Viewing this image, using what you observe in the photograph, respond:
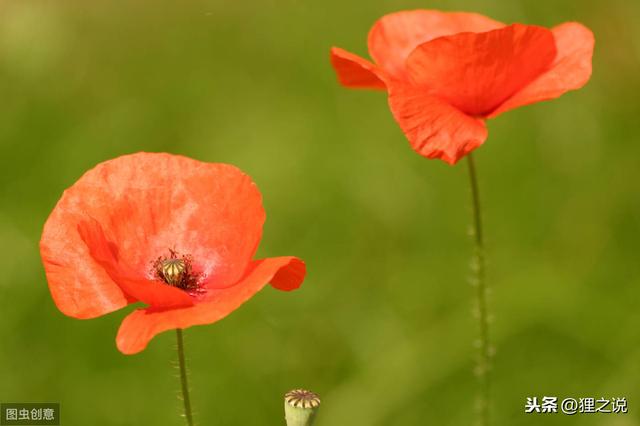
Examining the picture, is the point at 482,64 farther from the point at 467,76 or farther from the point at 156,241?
the point at 156,241

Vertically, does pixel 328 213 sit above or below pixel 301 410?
above

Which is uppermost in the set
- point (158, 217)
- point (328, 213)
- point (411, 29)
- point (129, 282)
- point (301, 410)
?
point (328, 213)

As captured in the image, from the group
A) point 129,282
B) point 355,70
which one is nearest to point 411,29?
point 355,70

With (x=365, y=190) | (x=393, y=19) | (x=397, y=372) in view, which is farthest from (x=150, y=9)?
(x=393, y=19)

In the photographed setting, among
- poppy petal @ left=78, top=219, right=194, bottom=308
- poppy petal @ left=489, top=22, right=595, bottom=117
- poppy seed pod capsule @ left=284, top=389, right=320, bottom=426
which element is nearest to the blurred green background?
poppy petal @ left=489, top=22, right=595, bottom=117

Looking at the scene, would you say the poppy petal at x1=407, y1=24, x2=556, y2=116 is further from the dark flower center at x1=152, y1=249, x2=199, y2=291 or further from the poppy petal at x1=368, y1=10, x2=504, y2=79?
A: the dark flower center at x1=152, y1=249, x2=199, y2=291

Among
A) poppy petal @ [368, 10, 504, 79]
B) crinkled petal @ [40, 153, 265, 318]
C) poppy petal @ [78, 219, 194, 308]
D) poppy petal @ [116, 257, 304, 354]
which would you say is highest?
poppy petal @ [368, 10, 504, 79]

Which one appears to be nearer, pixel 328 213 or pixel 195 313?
pixel 195 313
